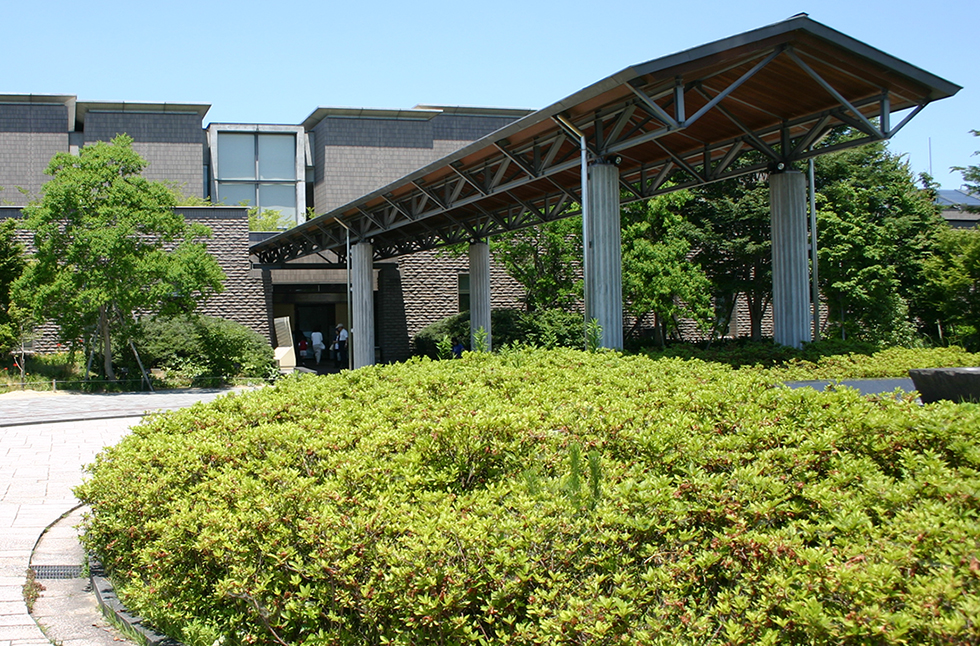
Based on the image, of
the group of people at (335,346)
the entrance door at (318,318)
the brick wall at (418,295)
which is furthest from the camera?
the entrance door at (318,318)

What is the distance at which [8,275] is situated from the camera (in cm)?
2295

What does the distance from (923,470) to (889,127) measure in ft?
43.5

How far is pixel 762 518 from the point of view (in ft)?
10.6

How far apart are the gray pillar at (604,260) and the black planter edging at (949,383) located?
653 cm

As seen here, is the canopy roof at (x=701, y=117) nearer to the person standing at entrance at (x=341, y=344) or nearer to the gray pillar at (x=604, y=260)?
the gray pillar at (x=604, y=260)

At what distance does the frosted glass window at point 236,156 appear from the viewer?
4053 centimetres

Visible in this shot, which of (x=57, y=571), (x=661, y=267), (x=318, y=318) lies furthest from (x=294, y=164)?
(x=57, y=571)

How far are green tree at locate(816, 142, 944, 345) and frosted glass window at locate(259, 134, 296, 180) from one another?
90.6ft

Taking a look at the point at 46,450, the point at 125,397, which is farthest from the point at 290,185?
the point at 46,450

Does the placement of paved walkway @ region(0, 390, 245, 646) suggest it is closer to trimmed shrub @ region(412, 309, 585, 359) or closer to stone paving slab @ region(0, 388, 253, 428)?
stone paving slab @ region(0, 388, 253, 428)

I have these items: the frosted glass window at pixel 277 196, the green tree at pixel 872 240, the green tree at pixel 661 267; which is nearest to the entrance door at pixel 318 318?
the frosted glass window at pixel 277 196

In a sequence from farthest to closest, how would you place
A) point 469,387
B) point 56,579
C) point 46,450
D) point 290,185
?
point 290,185 < point 46,450 < point 469,387 < point 56,579

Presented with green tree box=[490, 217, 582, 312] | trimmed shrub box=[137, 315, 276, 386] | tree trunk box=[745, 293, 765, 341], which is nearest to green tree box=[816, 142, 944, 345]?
tree trunk box=[745, 293, 765, 341]

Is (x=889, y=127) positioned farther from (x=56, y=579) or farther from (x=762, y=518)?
(x=56, y=579)
